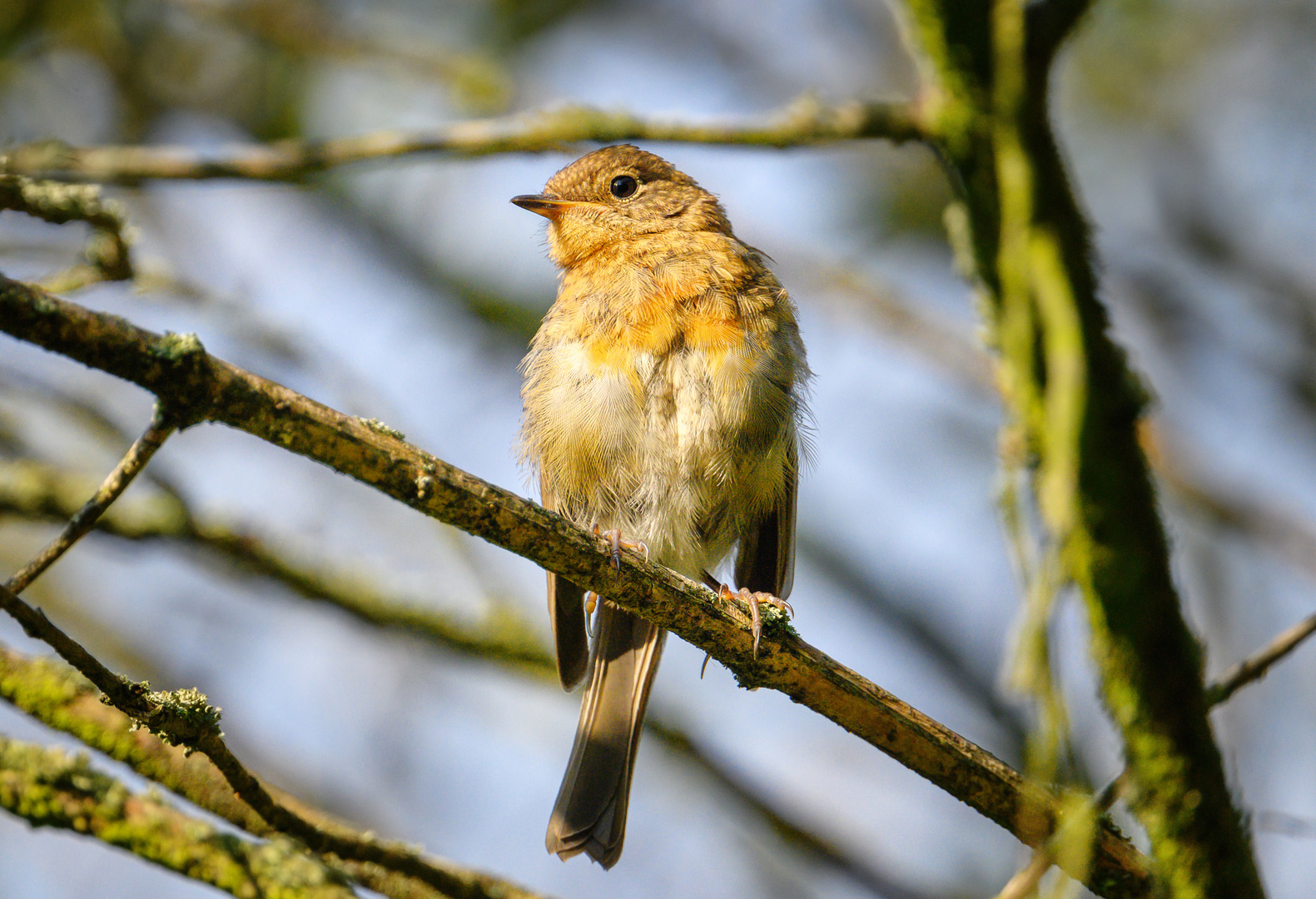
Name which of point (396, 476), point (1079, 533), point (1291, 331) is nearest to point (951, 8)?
point (1079, 533)

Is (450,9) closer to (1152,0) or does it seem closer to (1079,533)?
(1152,0)

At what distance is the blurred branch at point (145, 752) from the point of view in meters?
2.72

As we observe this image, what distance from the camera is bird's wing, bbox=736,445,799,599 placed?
4.45 meters

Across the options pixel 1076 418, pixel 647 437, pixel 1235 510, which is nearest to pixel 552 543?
pixel 1076 418

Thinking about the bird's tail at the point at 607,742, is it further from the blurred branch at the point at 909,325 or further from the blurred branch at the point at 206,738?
the blurred branch at the point at 909,325

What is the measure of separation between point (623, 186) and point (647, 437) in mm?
1584

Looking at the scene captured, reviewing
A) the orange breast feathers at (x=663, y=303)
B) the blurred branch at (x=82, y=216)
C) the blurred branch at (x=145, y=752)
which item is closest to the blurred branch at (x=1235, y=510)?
the orange breast feathers at (x=663, y=303)

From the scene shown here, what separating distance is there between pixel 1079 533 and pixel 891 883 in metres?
2.49

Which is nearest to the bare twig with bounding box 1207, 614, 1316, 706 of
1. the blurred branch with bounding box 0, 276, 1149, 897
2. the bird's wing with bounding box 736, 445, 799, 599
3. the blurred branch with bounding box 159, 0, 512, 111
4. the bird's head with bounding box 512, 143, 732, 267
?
the blurred branch with bounding box 0, 276, 1149, 897

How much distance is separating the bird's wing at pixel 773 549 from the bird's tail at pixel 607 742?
0.50 m

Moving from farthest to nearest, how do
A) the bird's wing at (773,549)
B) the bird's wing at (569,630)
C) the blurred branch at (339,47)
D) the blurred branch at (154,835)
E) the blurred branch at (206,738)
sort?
the blurred branch at (339,47), the bird's wing at (773,549), the bird's wing at (569,630), the blurred branch at (154,835), the blurred branch at (206,738)

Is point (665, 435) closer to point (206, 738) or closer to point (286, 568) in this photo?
point (286, 568)

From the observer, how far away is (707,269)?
4.21 m

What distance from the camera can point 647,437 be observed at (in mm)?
3943
